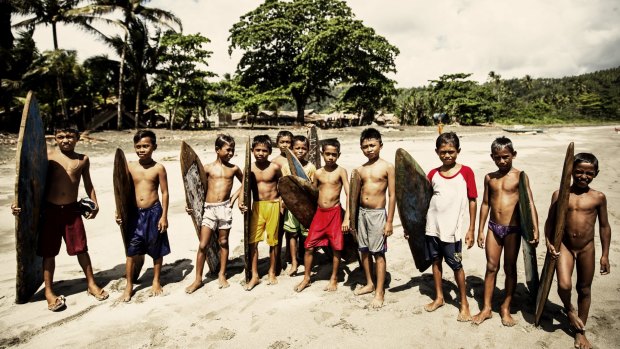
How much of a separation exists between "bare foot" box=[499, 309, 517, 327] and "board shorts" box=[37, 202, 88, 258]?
3.99 metres

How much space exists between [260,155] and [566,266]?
9.60 feet

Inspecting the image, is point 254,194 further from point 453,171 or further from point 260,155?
point 453,171

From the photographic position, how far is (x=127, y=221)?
131 inches

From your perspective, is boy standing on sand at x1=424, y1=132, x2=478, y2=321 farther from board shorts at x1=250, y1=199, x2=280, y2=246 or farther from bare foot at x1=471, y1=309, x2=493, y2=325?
board shorts at x1=250, y1=199, x2=280, y2=246

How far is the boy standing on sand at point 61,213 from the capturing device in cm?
317

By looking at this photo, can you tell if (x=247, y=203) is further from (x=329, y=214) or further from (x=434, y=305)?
(x=434, y=305)

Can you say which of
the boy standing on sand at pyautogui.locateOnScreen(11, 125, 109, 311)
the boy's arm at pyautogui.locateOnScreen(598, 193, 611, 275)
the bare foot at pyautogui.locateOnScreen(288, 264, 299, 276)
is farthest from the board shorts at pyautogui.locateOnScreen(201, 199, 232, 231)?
the boy's arm at pyautogui.locateOnScreen(598, 193, 611, 275)

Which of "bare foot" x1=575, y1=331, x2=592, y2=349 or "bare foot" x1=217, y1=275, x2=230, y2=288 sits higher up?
"bare foot" x1=575, y1=331, x2=592, y2=349

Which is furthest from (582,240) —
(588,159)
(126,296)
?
(126,296)

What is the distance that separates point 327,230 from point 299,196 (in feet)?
1.55

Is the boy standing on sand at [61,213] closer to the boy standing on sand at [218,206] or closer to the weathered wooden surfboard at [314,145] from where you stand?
the boy standing on sand at [218,206]

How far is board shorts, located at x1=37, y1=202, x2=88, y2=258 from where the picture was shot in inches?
125

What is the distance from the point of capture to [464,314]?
114 inches

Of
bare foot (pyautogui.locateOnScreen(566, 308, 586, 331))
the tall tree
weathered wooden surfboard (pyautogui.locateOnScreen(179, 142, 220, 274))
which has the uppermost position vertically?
the tall tree
